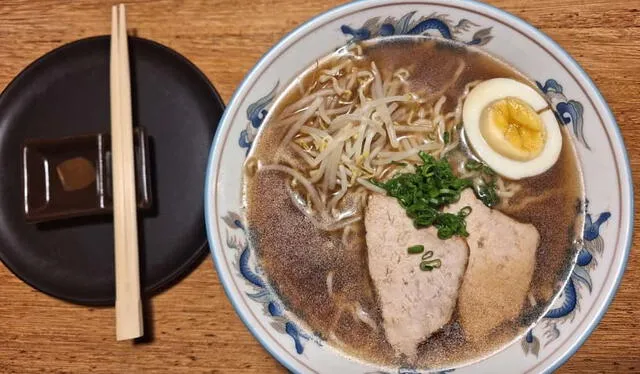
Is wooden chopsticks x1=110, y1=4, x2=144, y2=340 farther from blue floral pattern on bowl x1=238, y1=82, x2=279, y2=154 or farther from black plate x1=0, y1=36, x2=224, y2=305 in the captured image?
blue floral pattern on bowl x1=238, y1=82, x2=279, y2=154

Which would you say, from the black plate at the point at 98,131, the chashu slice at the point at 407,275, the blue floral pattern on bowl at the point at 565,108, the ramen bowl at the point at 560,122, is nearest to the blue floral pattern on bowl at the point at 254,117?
the ramen bowl at the point at 560,122

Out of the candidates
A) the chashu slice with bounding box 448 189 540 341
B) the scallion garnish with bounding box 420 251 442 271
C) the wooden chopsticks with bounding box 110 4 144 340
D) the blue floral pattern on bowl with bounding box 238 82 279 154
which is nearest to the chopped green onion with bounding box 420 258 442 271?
the scallion garnish with bounding box 420 251 442 271

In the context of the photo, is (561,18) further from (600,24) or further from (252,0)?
(252,0)

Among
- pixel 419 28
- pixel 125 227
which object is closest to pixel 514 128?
pixel 419 28

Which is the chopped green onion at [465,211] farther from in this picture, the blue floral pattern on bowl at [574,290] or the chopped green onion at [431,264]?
the blue floral pattern on bowl at [574,290]

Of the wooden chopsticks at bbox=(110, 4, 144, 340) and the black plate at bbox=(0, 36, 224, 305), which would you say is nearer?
the wooden chopsticks at bbox=(110, 4, 144, 340)

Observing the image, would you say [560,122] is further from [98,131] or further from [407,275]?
[98,131]

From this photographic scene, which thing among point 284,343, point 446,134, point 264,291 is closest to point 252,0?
point 446,134
